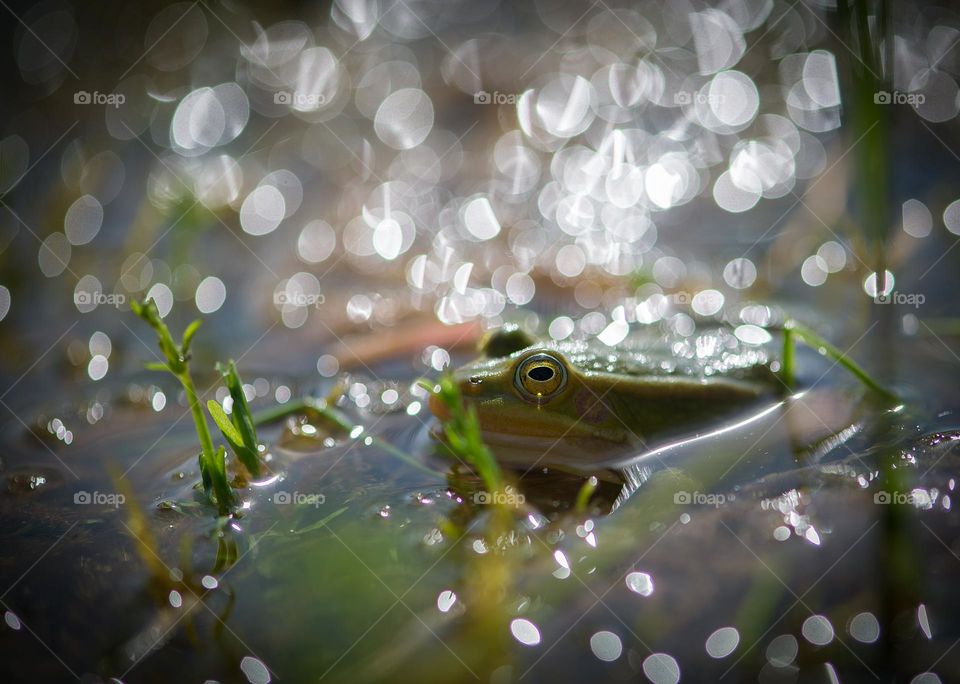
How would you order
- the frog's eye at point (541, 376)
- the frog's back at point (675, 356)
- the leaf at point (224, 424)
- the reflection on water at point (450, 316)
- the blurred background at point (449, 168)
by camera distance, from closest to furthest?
the reflection on water at point (450, 316) → the leaf at point (224, 424) → the frog's eye at point (541, 376) → the frog's back at point (675, 356) → the blurred background at point (449, 168)

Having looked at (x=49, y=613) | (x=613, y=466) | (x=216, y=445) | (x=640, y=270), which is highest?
(x=49, y=613)

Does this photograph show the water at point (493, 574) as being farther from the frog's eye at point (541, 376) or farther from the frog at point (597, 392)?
the frog's eye at point (541, 376)

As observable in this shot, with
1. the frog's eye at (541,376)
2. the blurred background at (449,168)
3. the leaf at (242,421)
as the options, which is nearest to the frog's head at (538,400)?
the frog's eye at (541,376)

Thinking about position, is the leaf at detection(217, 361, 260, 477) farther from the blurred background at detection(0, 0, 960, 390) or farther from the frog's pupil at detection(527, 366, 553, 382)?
the blurred background at detection(0, 0, 960, 390)

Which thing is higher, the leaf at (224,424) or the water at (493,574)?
the leaf at (224,424)

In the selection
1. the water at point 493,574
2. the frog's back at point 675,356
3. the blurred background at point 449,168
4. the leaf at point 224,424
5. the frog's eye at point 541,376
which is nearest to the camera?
the water at point 493,574

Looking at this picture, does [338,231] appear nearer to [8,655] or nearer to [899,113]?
[8,655]

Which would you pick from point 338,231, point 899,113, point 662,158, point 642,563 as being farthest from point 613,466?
point 899,113

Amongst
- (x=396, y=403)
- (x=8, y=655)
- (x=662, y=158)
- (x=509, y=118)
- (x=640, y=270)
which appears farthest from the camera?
(x=509, y=118)
